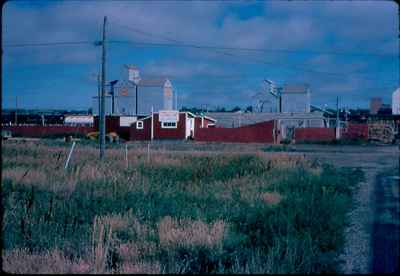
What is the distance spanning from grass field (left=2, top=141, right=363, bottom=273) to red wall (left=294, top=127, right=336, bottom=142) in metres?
24.2

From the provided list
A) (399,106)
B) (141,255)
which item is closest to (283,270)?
(141,255)

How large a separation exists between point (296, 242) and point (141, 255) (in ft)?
6.98

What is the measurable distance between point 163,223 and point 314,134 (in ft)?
114

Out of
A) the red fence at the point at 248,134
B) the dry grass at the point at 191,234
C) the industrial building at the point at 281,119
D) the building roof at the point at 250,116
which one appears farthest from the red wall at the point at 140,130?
the red fence at the point at 248,134

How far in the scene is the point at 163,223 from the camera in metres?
7.53

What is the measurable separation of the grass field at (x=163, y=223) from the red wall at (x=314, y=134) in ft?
79.3

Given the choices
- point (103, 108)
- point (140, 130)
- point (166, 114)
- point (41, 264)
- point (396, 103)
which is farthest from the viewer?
point (140, 130)

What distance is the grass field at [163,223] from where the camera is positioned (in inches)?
227

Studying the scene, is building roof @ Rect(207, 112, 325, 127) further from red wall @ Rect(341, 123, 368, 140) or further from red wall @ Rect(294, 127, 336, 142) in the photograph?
red wall @ Rect(341, 123, 368, 140)

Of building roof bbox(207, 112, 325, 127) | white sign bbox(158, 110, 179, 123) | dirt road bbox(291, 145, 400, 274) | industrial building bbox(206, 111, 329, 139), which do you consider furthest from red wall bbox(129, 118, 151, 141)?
building roof bbox(207, 112, 325, 127)

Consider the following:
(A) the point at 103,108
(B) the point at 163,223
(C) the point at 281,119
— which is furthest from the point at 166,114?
(C) the point at 281,119

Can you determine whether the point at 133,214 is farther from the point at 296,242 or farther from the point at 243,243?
the point at 296,242

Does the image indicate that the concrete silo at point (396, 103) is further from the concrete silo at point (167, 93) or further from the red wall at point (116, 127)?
the red wall at point (116, 127)

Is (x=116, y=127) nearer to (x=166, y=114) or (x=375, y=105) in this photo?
(x=166, y=114)
